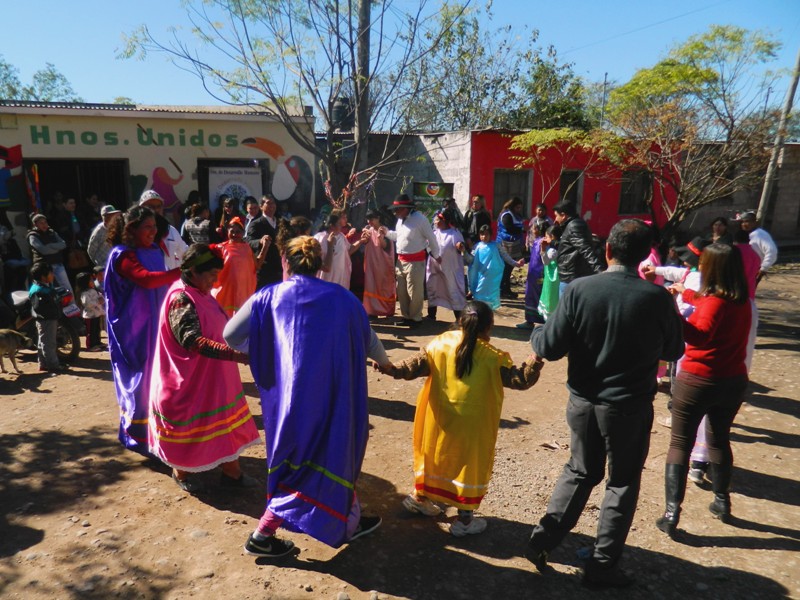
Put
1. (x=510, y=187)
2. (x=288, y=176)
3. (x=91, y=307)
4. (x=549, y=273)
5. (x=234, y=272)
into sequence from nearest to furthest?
1. (x=234, y=272)
2. (x=91, y=307)
3. (x=549, y=273)
4. (x=288, y=176)
5. (x=510, y=187)

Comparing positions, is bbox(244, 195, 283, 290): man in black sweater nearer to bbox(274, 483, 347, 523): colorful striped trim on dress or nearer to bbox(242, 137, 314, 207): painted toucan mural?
bbox(274, 483, 347, 523): colorful striped trim on dress

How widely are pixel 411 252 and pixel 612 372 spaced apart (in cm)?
556

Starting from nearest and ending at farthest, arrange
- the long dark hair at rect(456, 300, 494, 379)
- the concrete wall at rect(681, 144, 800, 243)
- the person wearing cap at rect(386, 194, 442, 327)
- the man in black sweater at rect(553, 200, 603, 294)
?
the long dark hair at rect(456, 300, 494, 379) < the man in black sweater at rect(553, 200, 603, 294) < the person wearing cap at rect(386, 194, 442, 327) < the concrete wall at rect(681, 144, 800, 243)

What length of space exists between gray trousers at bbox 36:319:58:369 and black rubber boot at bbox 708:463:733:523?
6340 millimetres

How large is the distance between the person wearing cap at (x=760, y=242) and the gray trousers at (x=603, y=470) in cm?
531

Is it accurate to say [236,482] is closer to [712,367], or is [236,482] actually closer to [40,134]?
[712,367]

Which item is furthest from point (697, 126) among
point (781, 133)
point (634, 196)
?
point (634, 196)

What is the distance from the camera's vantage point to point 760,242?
25.0ft

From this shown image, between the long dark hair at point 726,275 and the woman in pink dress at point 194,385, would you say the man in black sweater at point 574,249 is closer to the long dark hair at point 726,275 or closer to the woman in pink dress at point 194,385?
the long dark hair at point 726,275

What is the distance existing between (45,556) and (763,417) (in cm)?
559

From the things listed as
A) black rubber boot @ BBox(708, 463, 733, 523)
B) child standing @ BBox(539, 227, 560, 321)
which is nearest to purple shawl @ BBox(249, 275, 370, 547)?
black rubber boot @ BBox(708, 463, 733, 523)

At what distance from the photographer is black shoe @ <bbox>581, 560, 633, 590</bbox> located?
306 cm

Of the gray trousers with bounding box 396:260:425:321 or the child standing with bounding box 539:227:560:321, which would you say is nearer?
the child standing with bounding box 539:227:560:321


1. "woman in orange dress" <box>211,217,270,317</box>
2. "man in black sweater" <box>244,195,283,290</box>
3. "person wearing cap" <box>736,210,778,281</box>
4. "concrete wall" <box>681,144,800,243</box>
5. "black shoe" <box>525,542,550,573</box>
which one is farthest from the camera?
"concrete wall" <box>681,144,800,243</box>
